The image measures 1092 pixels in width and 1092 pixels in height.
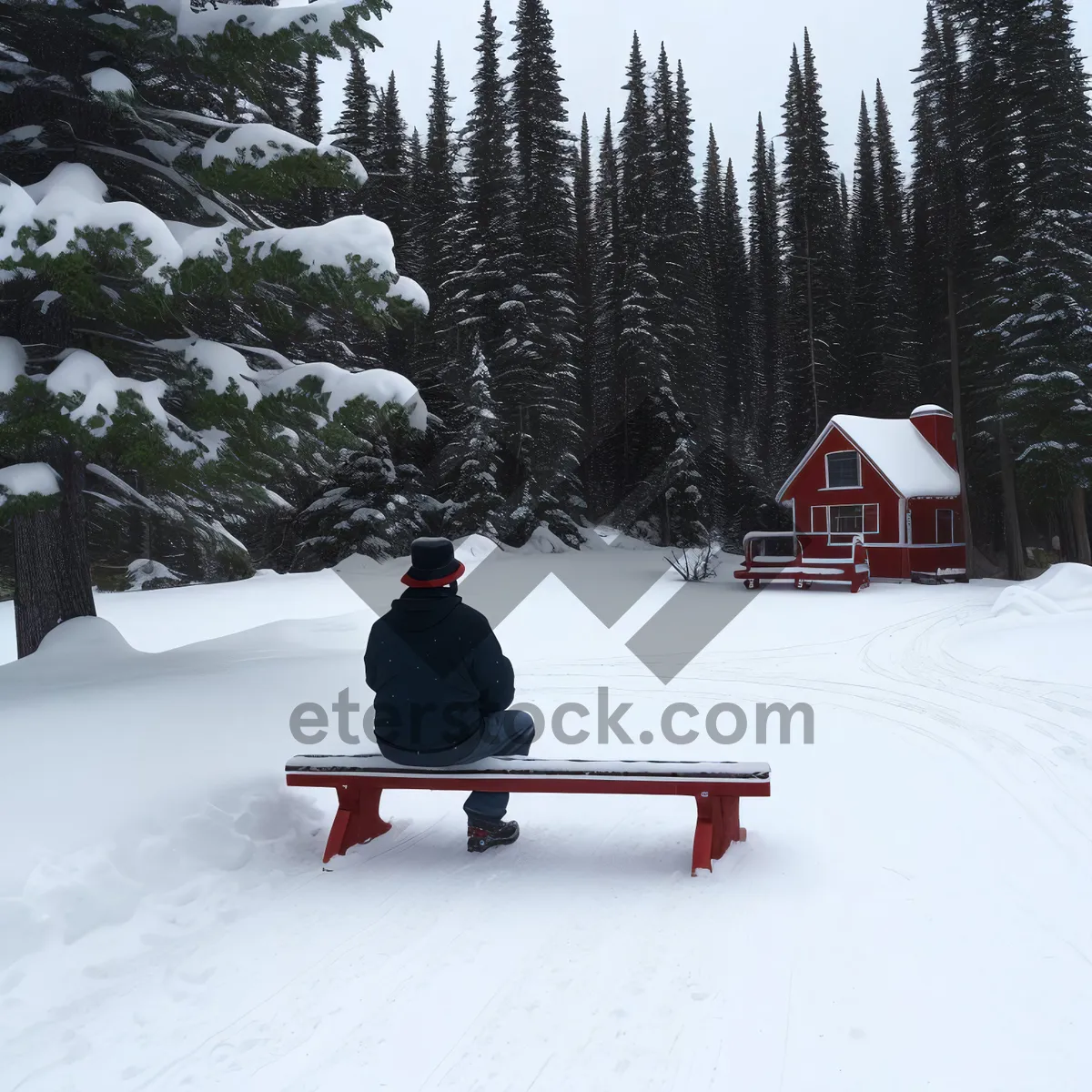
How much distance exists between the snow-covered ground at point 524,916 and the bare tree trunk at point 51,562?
1.43 feet

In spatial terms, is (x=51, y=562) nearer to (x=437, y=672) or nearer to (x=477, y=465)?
(x=437, y=672)

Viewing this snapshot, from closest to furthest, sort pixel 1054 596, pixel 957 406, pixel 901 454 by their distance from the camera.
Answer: pixel 1054 596 < pixel 901 454 < pixel 957 406

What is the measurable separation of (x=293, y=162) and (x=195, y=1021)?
6.72 meters

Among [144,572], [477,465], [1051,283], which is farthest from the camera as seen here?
[477,465]

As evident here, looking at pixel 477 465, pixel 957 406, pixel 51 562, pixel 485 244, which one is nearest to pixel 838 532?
pixel 957 406

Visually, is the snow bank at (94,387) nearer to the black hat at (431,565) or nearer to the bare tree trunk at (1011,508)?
the black hat at (431,565)

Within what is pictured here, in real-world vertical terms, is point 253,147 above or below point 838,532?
above

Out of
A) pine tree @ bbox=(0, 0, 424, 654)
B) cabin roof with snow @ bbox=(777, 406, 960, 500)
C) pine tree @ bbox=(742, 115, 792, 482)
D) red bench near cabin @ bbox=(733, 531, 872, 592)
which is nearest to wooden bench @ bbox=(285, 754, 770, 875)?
pine tree @ bbox=(0, 0, 424, 654)

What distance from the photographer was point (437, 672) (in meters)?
4.64

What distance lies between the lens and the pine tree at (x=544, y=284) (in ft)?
98.4

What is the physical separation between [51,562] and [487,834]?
17.2 ft

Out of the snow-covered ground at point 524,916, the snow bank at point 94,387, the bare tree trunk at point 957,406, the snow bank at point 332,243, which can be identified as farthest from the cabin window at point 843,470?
the snow bank at point 94,387

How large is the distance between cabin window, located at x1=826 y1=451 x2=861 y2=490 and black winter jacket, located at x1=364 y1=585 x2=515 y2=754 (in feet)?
76.1

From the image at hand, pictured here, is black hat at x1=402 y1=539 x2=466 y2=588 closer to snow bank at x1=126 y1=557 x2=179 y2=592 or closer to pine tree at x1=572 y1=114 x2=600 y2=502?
snow bank at x1=126 y1=557 x2=179 y2=592
